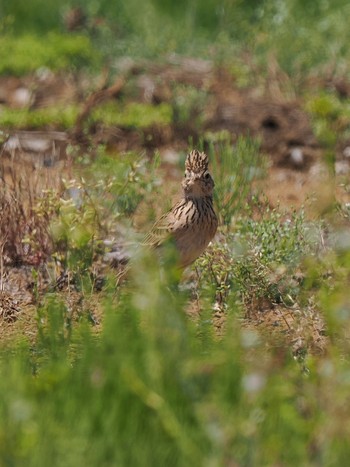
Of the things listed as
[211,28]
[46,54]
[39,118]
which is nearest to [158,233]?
[39,118]

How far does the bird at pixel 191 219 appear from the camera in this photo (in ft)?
20.7

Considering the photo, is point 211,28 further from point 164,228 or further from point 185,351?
point 185,351

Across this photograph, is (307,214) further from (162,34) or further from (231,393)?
(162,34)

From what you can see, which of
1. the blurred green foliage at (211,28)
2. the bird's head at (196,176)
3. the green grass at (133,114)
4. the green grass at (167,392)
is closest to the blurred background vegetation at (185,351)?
the green grass at (167,392)

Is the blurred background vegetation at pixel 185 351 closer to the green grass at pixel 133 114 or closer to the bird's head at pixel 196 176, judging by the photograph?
the bird's head at pixel 196 176

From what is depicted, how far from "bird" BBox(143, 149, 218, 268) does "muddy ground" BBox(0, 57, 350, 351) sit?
896mm

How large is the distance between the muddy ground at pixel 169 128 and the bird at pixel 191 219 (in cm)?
90

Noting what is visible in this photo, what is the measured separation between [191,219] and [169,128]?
340 cm

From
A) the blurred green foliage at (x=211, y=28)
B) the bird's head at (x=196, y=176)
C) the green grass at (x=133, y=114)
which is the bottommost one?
the green grass at (x=133, y=114)

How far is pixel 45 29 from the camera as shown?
40.7ft

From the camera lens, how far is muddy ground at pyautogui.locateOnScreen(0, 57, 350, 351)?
812 cm

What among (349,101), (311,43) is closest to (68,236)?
(349,101)

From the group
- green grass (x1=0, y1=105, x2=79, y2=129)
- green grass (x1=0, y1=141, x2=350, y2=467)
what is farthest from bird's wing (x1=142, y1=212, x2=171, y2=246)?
green grass (x1=0, y1=105, x2=79, y2=129)

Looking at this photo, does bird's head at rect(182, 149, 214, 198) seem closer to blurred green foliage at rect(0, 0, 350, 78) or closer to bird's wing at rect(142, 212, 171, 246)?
bird's wing at rect(142, 212, 171, 246)
